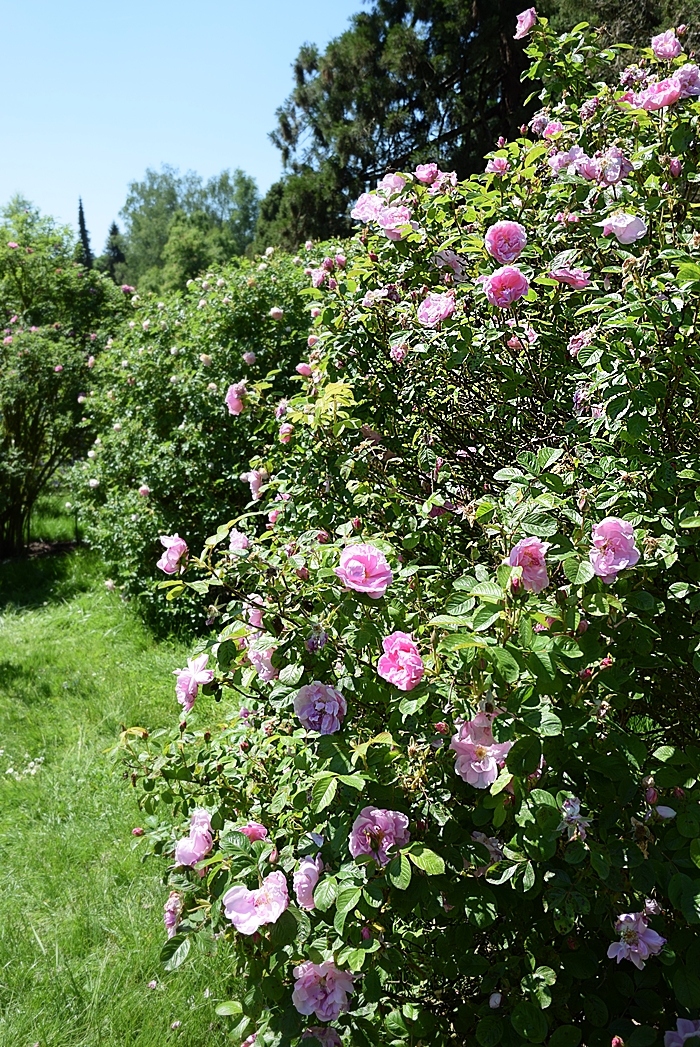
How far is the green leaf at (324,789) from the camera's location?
119 cm

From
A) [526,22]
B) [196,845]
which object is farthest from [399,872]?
[526,22]

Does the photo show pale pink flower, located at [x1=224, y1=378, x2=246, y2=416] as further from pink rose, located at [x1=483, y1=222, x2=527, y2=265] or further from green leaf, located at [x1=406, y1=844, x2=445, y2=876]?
green leaf, located at [x1=406, y1=844, x2=445, y2=876]

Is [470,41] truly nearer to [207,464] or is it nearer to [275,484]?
[207,464]

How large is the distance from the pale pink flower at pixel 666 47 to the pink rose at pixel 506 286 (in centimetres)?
94

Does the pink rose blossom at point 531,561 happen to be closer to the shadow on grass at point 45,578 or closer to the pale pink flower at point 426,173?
the pale pink flower at point 426,173

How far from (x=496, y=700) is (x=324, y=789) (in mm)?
305

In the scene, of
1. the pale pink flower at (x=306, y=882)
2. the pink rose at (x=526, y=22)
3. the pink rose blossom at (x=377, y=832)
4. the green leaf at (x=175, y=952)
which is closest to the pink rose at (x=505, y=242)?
the pink rose at (x=526, y=22)

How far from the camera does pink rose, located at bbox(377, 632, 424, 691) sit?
3.91 feet

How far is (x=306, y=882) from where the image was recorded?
1.29 metres

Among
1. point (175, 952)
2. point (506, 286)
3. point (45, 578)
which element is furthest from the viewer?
point (45, 578)

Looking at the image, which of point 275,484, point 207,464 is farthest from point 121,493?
point 275,484

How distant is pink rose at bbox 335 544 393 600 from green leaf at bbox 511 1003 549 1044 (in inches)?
28.4

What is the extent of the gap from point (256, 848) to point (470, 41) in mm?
14697

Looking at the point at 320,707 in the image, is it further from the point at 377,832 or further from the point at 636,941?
the point at 636,941
